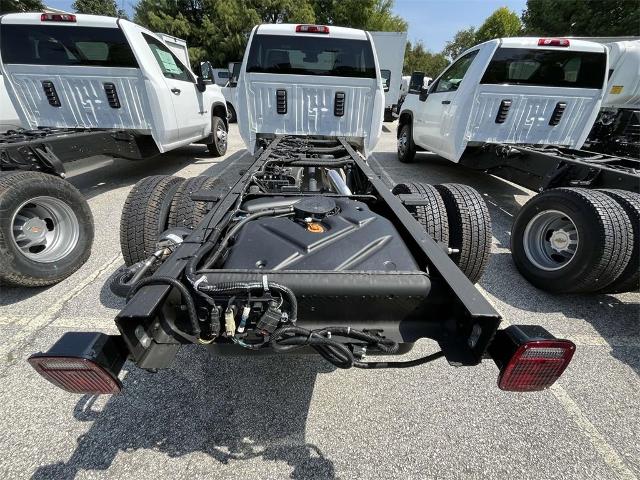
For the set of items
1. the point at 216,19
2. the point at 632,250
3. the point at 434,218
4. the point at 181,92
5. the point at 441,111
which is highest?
the point at 216,19

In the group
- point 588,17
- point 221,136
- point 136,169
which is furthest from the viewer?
point 588,17

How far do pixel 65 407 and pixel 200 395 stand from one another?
70 cm

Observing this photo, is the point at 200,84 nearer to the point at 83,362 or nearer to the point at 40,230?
the point at 40,230

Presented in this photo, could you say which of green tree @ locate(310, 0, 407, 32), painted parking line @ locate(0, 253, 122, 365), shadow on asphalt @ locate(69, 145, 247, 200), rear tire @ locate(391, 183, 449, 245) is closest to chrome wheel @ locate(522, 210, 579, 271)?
rear tire @ locate(391, 183, 449, 245)

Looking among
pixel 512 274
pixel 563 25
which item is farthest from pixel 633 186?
pixel 563 25

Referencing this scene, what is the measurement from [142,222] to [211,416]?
1.48 m

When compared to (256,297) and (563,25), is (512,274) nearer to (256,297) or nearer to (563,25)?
(256,297)

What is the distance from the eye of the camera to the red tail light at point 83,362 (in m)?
0.97

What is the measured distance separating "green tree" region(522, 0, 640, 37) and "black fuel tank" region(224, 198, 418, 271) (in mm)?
28858

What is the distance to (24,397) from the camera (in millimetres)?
1736

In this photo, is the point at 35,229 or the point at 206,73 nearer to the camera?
the point at 35,229

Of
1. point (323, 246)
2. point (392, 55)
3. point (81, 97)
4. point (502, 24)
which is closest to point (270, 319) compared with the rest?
point (323, 246)

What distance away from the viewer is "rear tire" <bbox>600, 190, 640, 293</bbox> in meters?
2.32

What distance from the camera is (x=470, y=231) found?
2.35m
